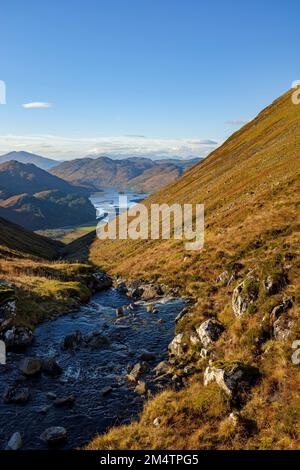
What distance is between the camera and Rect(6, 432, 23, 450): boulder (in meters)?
16.3

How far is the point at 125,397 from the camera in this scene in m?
20.2

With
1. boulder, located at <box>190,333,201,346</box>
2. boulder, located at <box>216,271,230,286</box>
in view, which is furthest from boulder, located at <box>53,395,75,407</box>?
boulder, located at <box>216,271,230,286</box>

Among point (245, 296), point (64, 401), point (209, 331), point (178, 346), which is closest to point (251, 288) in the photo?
point (245, 296)

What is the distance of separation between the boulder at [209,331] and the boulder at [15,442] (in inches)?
482

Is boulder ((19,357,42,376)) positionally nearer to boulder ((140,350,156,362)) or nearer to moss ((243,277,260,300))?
boulder ((140,350,156,362))

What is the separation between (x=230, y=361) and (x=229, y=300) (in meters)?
8.29

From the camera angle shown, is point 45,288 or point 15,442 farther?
point 45,288

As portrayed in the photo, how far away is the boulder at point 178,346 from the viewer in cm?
2434

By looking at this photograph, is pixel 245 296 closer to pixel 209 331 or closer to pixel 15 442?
pixel 209 331

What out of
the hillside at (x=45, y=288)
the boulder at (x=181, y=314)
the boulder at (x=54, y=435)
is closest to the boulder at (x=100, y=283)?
the hillside at (x=45, y=288)

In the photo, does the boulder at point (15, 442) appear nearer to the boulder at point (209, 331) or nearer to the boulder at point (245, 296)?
the boulder at point (209, 331)

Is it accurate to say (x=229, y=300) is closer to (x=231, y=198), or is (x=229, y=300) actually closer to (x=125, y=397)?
(x=125, y=397)

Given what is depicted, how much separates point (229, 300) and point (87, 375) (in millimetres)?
12013

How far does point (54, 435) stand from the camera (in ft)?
55.5
